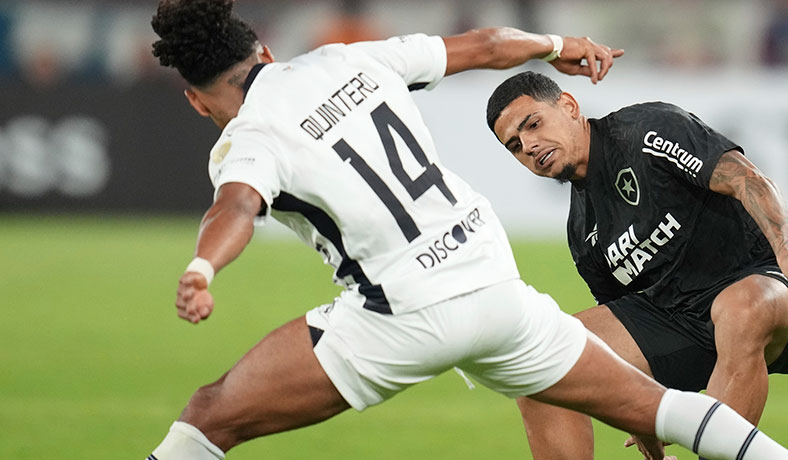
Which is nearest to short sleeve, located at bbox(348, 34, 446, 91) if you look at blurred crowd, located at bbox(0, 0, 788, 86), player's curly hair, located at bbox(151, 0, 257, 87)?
player's curly hair, located at bbox(151, 0, 257, 87)

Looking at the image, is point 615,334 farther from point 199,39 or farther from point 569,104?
point 199,39

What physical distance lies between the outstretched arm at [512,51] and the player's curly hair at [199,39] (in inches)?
31.3

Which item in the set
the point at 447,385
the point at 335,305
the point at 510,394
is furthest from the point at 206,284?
the point at 447,385

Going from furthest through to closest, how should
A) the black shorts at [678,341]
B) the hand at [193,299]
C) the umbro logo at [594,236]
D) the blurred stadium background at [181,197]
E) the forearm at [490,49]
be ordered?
the blurred stadium background at [181,197], the umbro logo at [594,236], the black shorts at [678,341], the forearm at [490,49], the hand at [193,299]

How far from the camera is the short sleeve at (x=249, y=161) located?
3596mm

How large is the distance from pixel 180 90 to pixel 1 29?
559cm

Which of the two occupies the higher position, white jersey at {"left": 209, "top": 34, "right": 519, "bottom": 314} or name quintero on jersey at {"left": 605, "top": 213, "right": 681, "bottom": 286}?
white jersey at {"left": 209, "top": 34, "right": 519, "bottom": 314}

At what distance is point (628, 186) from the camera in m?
5.03

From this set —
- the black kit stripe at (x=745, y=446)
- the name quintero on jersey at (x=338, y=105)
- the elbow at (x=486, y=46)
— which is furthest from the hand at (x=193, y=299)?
the black kit stripe at (x=745, y=446)

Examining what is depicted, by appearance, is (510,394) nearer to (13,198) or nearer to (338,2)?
(13,198)

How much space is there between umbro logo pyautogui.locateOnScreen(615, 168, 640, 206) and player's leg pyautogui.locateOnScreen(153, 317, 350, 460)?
182 cm

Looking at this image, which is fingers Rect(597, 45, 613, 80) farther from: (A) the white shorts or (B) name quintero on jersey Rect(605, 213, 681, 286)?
(A) the white shorts

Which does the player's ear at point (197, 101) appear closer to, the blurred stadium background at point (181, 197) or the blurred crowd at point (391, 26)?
the blurred stadium background at point (181, 197)

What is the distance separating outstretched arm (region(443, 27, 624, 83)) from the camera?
14.3 ft
